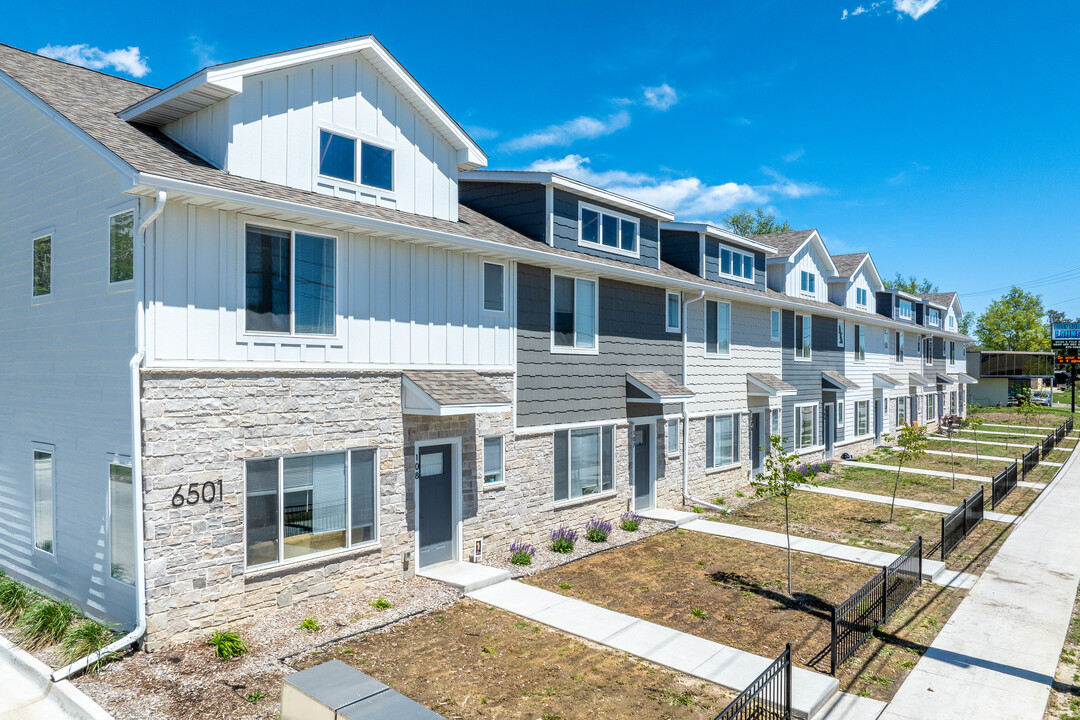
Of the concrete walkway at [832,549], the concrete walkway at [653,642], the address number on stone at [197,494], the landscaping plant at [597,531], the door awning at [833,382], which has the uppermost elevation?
the door awning at [833,382]

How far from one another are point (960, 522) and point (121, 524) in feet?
55.5

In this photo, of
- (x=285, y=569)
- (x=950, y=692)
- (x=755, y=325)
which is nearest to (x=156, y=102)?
(x=285, y=569)

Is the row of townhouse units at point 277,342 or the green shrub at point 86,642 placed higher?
the row of townhouse units at point 277,342

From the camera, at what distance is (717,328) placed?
66.9ft

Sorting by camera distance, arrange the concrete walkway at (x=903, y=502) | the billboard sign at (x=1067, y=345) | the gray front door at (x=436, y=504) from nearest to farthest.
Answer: the gray front door at (x=436, y=504) < the concrete walkway at (x=903, y=502) < the billboard sign at (x=1067, y=345)

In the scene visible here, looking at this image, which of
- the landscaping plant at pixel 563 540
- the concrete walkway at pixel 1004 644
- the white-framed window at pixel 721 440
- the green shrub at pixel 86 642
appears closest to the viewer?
the concrete walkway at pixel 1004 644

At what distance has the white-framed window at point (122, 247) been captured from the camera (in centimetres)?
862

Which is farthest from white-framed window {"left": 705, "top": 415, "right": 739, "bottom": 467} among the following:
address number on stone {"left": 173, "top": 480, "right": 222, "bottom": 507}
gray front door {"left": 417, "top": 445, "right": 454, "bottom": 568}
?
address number on stone {"left": 173, "top": 480, "right": 222, "bottom": 507}

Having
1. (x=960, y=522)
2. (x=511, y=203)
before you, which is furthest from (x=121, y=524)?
(x=960, y=522)

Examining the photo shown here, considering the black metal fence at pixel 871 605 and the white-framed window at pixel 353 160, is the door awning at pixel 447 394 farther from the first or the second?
the black metal fence at pixel 871 605

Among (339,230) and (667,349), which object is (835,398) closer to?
(667,349)

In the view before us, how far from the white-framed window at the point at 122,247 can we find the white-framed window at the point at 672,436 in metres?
13.4

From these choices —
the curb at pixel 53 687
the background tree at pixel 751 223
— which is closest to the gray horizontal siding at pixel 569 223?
the curb at pixel 53 687

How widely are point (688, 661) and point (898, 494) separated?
15.7 m
